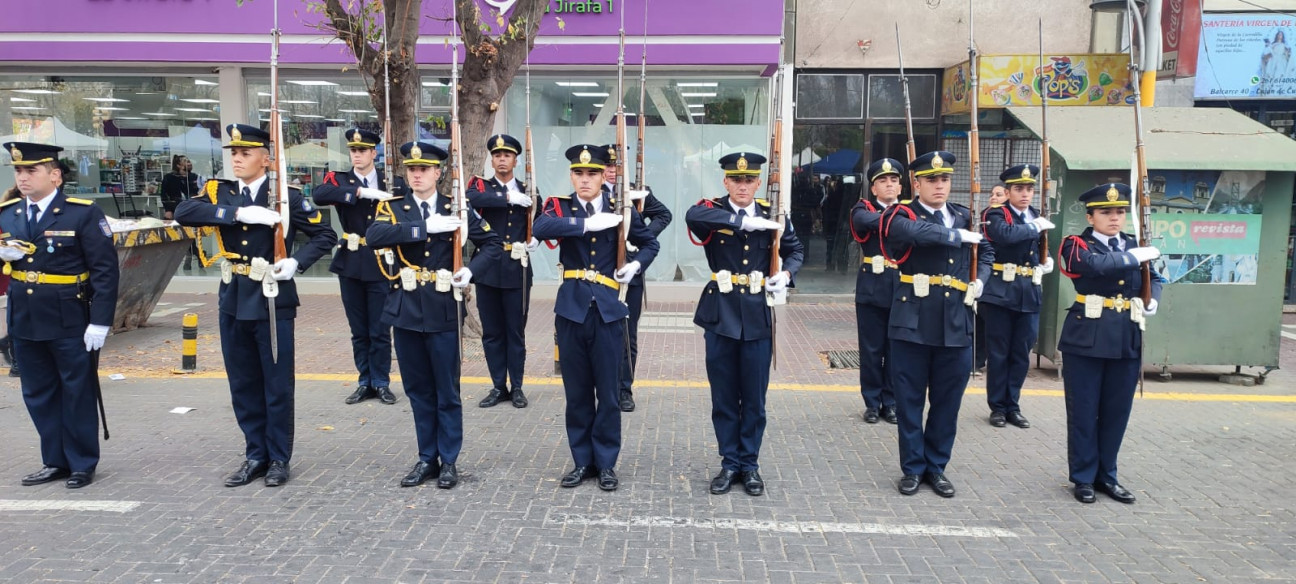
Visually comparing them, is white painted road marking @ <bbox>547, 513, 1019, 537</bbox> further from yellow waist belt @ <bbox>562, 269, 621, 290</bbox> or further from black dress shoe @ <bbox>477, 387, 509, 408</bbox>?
black dress shoe @ <bbox>477, 387, 509, 408</bbox>

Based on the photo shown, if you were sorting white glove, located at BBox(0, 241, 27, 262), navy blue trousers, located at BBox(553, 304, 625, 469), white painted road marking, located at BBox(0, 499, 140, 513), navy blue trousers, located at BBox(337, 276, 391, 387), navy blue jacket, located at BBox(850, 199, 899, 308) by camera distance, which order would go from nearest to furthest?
white painted road marking, located at BBox(0, 499, 140, 513) → white glove, located at BBox(0, 241, 27, 262) → navy blue trousers, located at BBox(553, 304, 625, 469) → navy blue jacket, located at BBox(850, 199, 899, 308) → navy blue trousers, located at BBox(337, 276, 391, 387)

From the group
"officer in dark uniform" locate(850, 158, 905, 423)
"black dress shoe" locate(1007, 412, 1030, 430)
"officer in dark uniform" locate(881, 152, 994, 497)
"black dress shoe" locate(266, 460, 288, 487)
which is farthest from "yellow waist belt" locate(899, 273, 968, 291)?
"black dress shoe" locate(266, 460, 288, 487)

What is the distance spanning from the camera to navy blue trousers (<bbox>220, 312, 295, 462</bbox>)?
5.36 meters

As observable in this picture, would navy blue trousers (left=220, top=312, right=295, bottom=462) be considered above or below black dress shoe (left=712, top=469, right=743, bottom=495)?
above

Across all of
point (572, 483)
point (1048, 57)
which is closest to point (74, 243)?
point (572, 483)

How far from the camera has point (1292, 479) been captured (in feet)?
19.0

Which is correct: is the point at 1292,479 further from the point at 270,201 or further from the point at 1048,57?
the point at 1048,57

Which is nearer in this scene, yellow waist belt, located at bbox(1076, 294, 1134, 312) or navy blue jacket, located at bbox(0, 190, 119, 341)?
navy blue jacket, located at bbox(0, 190, 119, 341)

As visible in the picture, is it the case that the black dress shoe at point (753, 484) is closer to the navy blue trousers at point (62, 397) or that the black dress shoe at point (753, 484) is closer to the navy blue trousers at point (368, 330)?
the navy blue trousers at point (368, 330)

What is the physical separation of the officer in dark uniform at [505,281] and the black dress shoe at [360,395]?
104 cm

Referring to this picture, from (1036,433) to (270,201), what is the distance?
18.8ft

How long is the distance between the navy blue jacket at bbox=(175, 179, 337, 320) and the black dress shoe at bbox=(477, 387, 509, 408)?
7.39 ft

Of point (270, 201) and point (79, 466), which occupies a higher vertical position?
point (270, 201)

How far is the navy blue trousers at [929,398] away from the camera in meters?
5.41
